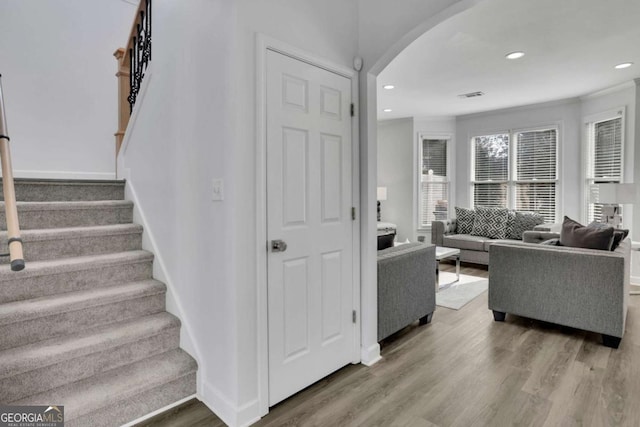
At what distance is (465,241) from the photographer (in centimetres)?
579

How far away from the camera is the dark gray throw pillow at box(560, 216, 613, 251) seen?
304 centimetres

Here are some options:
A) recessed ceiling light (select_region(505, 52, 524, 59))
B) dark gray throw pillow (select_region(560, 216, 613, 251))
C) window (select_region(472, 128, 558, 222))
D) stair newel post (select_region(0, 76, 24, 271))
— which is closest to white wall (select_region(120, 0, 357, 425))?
stair newel post (select_region(0, 76, 24, 271))

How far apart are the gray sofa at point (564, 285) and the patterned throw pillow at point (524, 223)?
2.36 m

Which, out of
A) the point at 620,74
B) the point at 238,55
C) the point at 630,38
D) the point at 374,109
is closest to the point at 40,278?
the point at 238,55

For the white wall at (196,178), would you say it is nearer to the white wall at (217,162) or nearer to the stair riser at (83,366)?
the white wall at (217,162)

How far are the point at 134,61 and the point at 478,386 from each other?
12.6ft

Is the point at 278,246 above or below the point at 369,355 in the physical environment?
above

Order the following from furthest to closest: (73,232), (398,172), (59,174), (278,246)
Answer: (398,172) < (59,174) < (73,232) < (278,246)

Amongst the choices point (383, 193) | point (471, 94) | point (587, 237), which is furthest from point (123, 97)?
point (383, 193)

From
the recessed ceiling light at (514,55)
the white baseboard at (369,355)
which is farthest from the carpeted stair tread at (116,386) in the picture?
the recessed ceiling light at (514,55)

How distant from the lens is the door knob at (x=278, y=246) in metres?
2.03

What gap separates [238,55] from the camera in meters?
1.85

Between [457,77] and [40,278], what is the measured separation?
4.74 metres

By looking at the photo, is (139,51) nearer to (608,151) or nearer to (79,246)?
(79,246)
